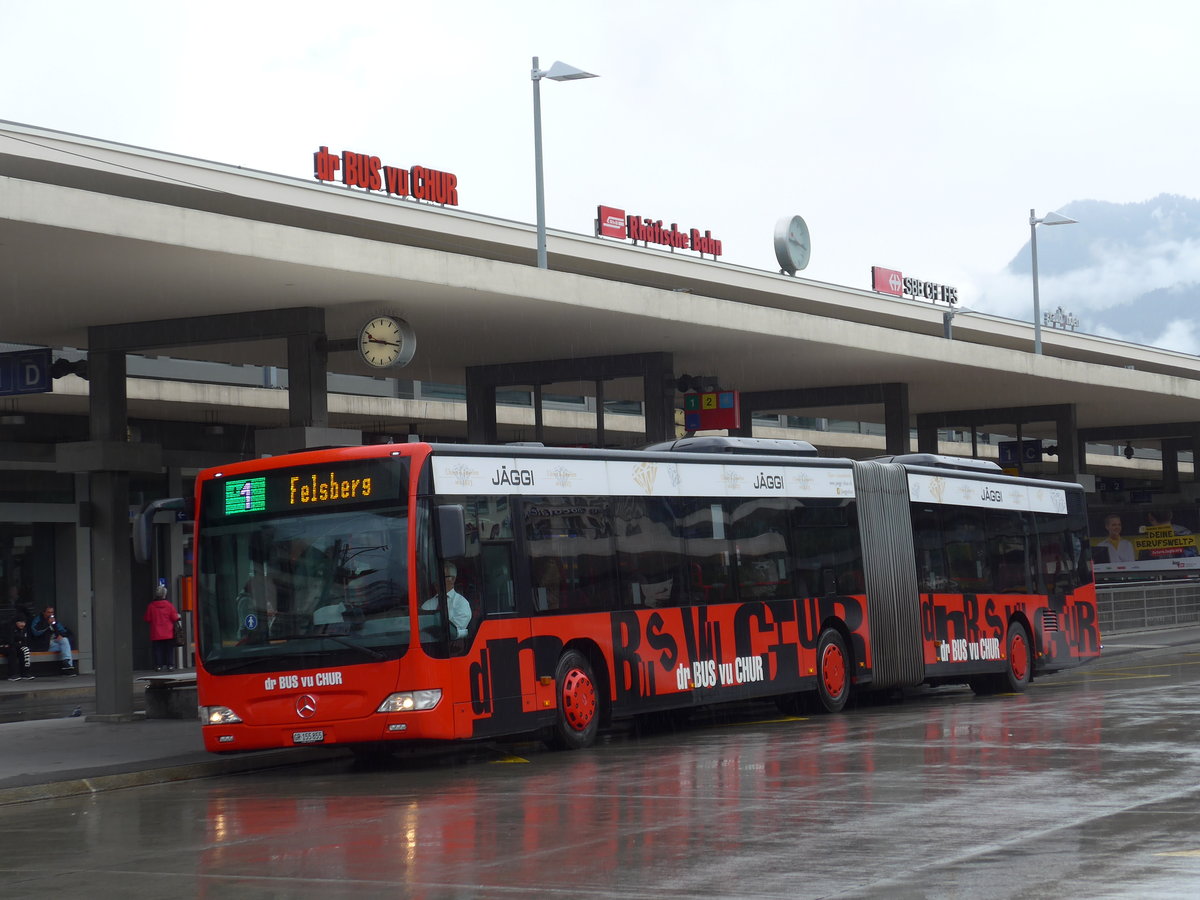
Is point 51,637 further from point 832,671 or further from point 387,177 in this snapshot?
point 832,671

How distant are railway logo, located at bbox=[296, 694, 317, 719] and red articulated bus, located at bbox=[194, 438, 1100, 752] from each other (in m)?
0.03

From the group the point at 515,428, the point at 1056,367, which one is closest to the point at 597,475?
the point at 1056,367

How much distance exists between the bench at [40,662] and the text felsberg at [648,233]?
23.2 metres

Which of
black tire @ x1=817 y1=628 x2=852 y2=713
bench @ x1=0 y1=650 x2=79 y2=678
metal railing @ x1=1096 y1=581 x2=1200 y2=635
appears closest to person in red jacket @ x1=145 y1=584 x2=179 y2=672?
bench @ x1=0 y1=650 x2=79 y2=678

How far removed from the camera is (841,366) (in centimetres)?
3091

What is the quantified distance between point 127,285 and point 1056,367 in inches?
812

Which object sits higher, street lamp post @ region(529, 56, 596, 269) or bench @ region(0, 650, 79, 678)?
street lamp post @ region(529, 56, 596, 269)

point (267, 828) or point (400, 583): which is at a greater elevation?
point (400, 583)

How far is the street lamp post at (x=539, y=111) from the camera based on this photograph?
24375mm

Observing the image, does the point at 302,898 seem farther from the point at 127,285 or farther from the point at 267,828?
the point at 127,285

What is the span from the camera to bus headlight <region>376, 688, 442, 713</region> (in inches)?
576

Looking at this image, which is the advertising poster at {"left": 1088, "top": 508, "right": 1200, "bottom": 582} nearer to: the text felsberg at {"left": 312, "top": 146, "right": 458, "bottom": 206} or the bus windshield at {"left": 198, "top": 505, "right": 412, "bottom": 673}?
the text felsberg at {"left": 312, "top": 146, "right": 458, "bottom": 206}

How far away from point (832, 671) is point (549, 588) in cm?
532

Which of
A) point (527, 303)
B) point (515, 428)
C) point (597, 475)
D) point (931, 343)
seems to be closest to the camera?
point (597, 475)
